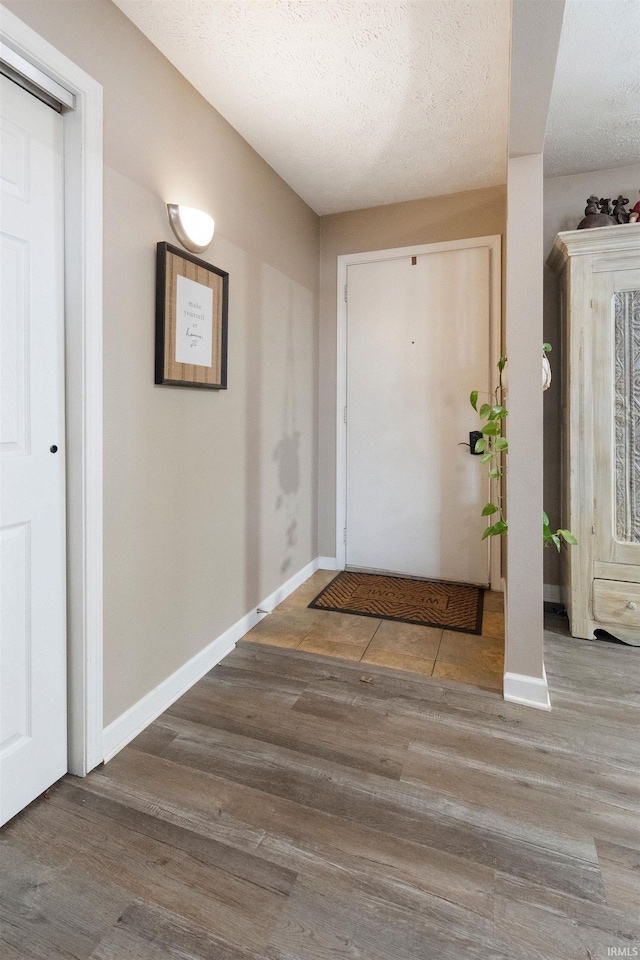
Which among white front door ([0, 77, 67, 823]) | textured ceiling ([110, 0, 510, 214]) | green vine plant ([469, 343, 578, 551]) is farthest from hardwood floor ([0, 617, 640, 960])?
textured ceiling ([110, 0, 510, 214])

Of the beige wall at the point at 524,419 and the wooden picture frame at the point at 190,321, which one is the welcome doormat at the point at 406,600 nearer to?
the beige wall at the point at 524,419

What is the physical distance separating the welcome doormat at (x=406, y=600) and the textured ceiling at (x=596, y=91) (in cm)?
260

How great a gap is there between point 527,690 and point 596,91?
8.62 ft

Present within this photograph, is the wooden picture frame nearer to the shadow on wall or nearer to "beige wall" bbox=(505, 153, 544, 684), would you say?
the shadow on wall

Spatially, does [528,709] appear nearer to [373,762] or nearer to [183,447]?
[373,762]

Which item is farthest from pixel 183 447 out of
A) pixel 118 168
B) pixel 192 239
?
pixel 118 168

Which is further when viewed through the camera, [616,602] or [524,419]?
[616,602]

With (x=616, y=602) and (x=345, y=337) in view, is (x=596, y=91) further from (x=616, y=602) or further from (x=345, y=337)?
(x=616, y=602)

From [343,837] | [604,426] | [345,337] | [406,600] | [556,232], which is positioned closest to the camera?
[343,837]

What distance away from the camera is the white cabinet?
2439 millimetres

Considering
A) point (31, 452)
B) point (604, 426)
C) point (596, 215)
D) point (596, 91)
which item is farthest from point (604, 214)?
Answer: point (31, 452)

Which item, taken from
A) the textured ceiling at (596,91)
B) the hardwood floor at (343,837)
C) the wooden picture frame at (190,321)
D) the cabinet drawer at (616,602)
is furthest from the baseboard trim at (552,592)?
the textured ceiling at (596,91)

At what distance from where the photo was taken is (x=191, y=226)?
1.99 m

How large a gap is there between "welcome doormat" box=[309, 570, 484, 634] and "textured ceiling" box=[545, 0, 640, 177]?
8.52 feet
